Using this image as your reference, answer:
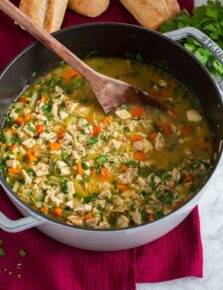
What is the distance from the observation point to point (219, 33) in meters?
3.52

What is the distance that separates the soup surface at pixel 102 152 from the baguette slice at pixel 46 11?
0.30 metres

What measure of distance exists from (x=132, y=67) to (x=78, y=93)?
364 millimetres

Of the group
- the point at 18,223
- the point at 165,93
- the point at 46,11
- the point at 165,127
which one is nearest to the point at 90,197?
the point at 18,223

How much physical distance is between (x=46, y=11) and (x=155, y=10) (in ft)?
2.07

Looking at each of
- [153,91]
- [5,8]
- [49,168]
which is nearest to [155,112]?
[153,91]

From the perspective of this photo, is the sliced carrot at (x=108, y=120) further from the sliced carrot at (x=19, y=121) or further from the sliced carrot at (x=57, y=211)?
the sliced carrot at (x=57, y=211)

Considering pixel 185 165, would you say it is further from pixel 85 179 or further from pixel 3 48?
pixel 3 48

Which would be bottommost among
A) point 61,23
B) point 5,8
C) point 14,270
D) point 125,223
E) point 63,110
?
point 14,270

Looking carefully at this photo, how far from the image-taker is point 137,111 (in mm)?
3346

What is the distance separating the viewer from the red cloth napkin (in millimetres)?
3068

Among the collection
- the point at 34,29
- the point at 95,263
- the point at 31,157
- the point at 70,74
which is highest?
the point at 34,29

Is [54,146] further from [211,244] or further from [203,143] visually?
[211,244]

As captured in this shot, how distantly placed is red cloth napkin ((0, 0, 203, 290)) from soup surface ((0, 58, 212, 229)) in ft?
0.73

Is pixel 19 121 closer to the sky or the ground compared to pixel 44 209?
closer to the sky
